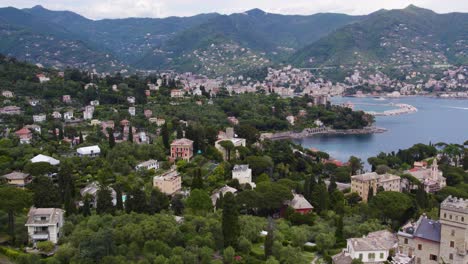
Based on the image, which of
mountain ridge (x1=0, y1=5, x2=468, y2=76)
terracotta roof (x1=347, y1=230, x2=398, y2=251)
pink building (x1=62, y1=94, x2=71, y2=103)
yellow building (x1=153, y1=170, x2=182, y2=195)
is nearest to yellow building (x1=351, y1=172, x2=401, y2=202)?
terracotta roof (x1=347, y1=230, x2=398, y2=251)

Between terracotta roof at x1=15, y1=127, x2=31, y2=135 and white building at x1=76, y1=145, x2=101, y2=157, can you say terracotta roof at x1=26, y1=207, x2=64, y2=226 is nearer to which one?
white building at x1=76, y1=145, x2=101, y2=157

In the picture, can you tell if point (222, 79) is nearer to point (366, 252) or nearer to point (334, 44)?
point (334, 44)

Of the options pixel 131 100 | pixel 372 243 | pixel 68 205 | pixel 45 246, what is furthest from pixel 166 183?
pixel 131 100

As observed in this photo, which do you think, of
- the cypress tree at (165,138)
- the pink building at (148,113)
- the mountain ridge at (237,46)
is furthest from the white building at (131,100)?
the mountain ridge at (237,46)

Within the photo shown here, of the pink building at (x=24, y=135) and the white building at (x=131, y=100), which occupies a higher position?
the white building at (x=131, y=100)

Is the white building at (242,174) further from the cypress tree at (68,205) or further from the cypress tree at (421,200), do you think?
the cypress tree at (68,205)

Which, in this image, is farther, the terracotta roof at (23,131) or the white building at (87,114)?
the white building at (87,114)
